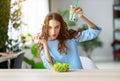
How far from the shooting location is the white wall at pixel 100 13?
29.1 feet

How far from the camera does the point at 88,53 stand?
8.80 meters

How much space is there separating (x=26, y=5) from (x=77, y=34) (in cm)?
413

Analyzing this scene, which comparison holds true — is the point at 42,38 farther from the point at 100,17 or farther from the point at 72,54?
the point at 100,17

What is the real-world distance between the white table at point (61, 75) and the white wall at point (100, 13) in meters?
6.81

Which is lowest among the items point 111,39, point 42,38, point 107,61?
point 107,61

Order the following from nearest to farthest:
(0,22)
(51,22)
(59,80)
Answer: (59,80)
(51,22)
(0,22)

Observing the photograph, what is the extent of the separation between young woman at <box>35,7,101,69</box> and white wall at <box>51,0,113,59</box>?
20.8ft

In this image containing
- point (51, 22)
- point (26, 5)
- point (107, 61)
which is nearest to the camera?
point (51, 22)

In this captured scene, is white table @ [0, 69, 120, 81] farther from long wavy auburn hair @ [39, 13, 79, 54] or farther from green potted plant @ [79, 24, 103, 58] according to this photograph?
green potted plant @ [79, 24, 103, 58]

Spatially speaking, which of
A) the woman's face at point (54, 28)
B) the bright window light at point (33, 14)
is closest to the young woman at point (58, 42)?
the woman's face at point (54, 28)

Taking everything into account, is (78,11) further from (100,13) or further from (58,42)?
(100,13)

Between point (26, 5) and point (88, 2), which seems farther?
point (88, 2)

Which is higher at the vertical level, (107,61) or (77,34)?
(77,34)

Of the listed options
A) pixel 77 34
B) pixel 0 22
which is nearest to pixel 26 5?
pixel 0 22
